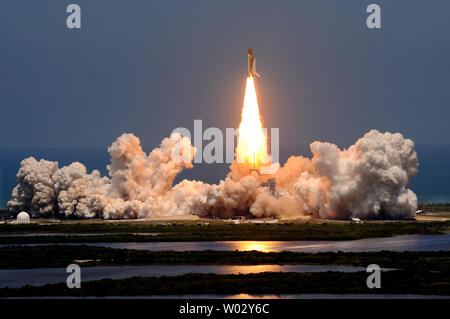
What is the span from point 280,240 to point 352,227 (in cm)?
893

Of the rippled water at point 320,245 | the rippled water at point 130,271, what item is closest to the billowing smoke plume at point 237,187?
the rippled water at point 320,245

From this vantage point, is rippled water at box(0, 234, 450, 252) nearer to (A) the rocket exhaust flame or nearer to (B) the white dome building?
(A) the rocket exhaust flame

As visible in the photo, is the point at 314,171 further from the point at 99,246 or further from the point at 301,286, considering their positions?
the point at 301,286

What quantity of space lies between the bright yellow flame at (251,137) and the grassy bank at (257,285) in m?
38.4

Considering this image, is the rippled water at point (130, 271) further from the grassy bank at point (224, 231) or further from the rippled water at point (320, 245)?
the grassy bank at point (224, 231)

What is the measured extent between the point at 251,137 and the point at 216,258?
3113 centimetres

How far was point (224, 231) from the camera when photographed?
101375 millimetres

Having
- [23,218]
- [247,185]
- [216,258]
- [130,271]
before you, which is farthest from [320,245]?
[23,218]

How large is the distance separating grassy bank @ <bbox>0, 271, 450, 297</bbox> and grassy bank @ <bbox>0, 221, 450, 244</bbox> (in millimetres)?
21086

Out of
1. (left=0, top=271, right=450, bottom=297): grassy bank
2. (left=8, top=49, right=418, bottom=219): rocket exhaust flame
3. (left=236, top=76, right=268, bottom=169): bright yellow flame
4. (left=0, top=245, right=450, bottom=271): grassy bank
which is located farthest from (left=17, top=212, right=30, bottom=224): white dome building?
(left=0, top=271, right=450, bottom=297): grassy bank

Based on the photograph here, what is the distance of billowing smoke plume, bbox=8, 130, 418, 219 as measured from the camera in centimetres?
10525

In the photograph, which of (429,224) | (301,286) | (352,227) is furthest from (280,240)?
(301,286)
